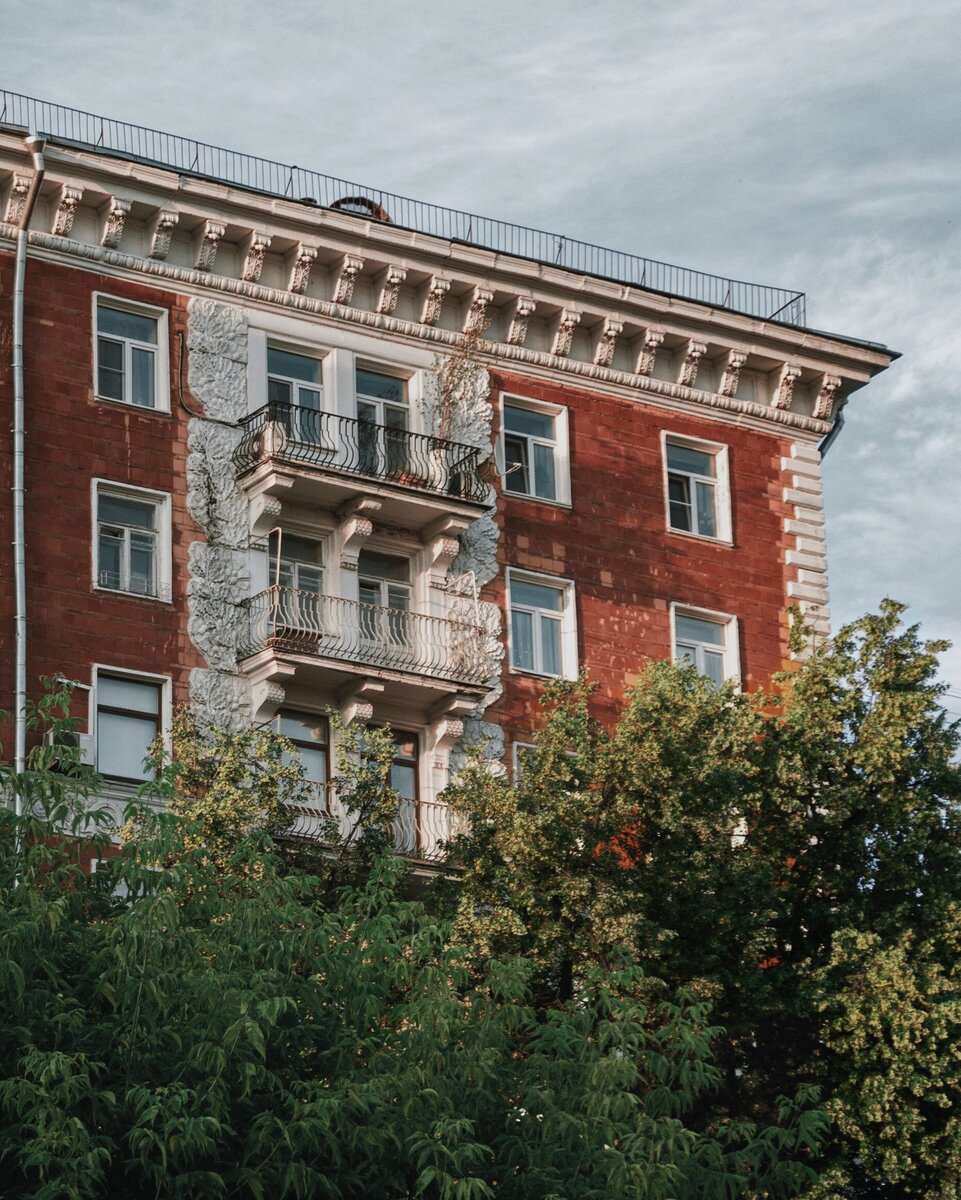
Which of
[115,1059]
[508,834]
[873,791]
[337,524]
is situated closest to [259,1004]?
[115,1059]

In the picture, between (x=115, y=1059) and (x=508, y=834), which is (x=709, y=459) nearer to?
(x=508, y=834)

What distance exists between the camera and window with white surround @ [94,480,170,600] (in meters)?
38.9

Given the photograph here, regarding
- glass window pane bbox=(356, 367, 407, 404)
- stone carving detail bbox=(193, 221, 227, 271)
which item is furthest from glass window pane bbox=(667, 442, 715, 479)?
stone carving detail bbox=(193, 221, 227, 271)

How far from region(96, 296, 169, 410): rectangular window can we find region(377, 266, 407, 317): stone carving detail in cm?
349

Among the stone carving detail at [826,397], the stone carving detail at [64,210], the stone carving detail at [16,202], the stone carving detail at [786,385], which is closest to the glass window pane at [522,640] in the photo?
the stone carving detail at [786,385]

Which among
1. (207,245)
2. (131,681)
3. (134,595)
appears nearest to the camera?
Result: (131,681)

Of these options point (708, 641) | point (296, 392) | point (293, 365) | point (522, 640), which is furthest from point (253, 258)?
point (708, 641)

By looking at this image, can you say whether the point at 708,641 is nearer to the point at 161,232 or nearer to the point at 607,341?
the point at 607,341

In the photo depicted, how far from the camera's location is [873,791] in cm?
3675

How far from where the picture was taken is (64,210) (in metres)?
39.9

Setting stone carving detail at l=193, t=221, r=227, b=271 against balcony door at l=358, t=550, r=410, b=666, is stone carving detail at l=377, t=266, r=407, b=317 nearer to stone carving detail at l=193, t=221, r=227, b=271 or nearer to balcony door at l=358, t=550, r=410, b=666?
stone carving detail at l=193, t=221, r=227, b=271

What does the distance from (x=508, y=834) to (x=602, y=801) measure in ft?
3.97

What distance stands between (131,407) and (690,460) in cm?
952

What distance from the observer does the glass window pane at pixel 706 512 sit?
146 ft
